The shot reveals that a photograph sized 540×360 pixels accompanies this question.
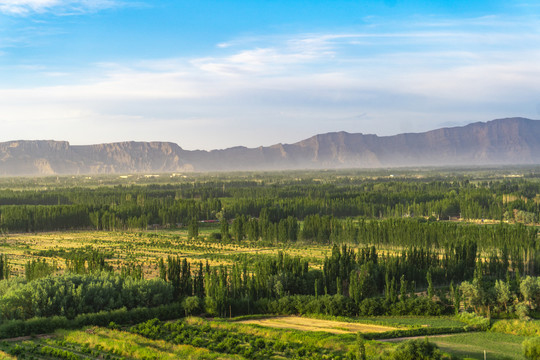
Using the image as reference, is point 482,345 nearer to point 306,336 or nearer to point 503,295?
point 503,295

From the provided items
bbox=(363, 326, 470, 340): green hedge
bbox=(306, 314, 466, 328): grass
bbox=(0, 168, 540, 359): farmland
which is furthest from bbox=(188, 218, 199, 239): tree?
bbox=(363, 326, 470, 340): green hedge

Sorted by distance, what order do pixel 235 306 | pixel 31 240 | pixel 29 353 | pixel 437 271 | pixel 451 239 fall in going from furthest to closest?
pixel 31 240 → pixel 451 239 → pixel 437 271 → pixel 235 306 → pixel 29 353

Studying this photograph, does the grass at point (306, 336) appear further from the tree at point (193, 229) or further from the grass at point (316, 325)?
the tree at point (193, 229)

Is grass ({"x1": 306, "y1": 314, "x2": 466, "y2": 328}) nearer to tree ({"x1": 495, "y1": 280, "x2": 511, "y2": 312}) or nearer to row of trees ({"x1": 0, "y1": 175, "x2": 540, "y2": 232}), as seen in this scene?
tree ({"x1": 495, "y1": 280, "x2": 511, "y2": 312})

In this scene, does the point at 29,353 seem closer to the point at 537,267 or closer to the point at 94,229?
the point at 537,267

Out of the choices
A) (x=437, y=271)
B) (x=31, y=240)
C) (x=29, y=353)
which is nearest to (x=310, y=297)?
(x=437, y=271)

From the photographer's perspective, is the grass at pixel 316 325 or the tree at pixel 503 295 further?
the tree at pixel 503 295

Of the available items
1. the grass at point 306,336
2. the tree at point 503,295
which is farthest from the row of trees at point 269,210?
the grass at point 306,336
